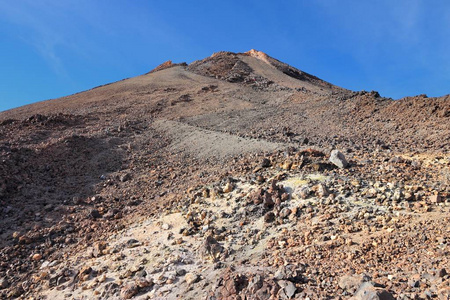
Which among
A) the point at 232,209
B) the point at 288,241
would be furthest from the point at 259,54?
the point at 288,241

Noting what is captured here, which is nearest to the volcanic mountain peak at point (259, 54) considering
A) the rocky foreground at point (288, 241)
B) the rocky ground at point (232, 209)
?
the rocky ground at point (232, 209)

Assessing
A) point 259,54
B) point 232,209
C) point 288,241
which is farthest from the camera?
point 259,54

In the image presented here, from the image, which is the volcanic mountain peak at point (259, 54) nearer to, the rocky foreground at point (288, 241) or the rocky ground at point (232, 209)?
the rocky ground at point (232, 209)

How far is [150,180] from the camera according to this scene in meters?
10.3

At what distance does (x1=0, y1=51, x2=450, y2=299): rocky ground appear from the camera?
4254 millimetres

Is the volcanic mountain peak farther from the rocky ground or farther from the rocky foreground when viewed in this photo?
the rocky foreground

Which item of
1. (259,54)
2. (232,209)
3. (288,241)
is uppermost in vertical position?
(259,54)

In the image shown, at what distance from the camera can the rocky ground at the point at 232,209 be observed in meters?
4.25

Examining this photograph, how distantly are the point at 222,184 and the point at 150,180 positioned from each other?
10.7 ft

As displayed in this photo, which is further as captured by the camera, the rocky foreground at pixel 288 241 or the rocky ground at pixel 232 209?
the rocky ground at pixel 232 209

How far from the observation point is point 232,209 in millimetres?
6770

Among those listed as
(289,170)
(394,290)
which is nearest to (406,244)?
(394,290)

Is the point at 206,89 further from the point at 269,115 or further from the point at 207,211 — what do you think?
the point at 207,211

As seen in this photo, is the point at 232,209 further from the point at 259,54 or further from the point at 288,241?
the point at 259,54
